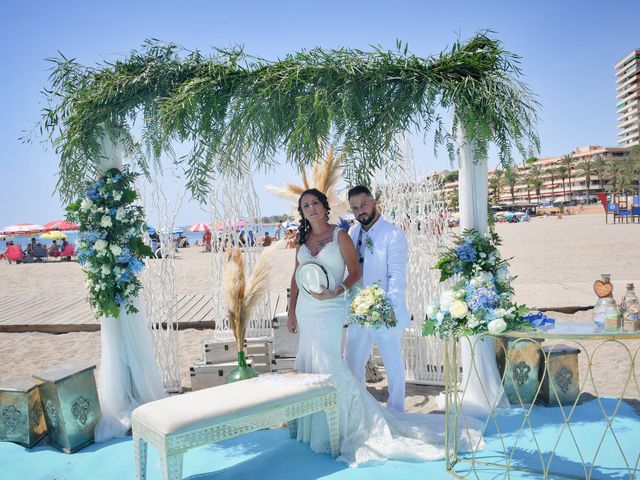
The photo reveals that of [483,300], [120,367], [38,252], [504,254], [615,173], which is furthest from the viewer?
[615,173]

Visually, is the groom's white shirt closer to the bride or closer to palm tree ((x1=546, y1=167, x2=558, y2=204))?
the bride

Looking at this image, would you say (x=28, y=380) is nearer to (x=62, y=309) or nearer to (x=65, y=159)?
(x=65, y=159)

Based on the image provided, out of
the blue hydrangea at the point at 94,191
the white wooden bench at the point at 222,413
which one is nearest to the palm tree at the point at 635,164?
the white wooden bench at the point at 222,413

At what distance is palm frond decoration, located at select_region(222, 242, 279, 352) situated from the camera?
506cm

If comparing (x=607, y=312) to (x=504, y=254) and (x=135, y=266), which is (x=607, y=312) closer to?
(x=135, y=266)

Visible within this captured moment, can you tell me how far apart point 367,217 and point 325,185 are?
1.03 meters

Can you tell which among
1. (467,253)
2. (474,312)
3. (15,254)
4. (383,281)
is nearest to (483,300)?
(474,312)

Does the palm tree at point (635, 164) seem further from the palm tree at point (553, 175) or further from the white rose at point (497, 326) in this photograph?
the white rose at point (497, 326)

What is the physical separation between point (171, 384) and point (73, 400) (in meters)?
1.57

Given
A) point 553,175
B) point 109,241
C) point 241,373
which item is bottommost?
point 241,373

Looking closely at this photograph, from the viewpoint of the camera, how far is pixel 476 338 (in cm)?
473

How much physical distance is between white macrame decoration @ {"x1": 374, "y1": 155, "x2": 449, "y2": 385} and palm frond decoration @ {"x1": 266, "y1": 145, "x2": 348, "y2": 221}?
77cm

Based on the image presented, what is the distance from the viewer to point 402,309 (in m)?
4.52

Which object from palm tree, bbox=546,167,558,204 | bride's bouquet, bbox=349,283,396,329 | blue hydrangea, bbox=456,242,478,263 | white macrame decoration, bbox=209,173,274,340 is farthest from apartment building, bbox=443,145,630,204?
bride's bouquet, bbox=349,283,396,329
